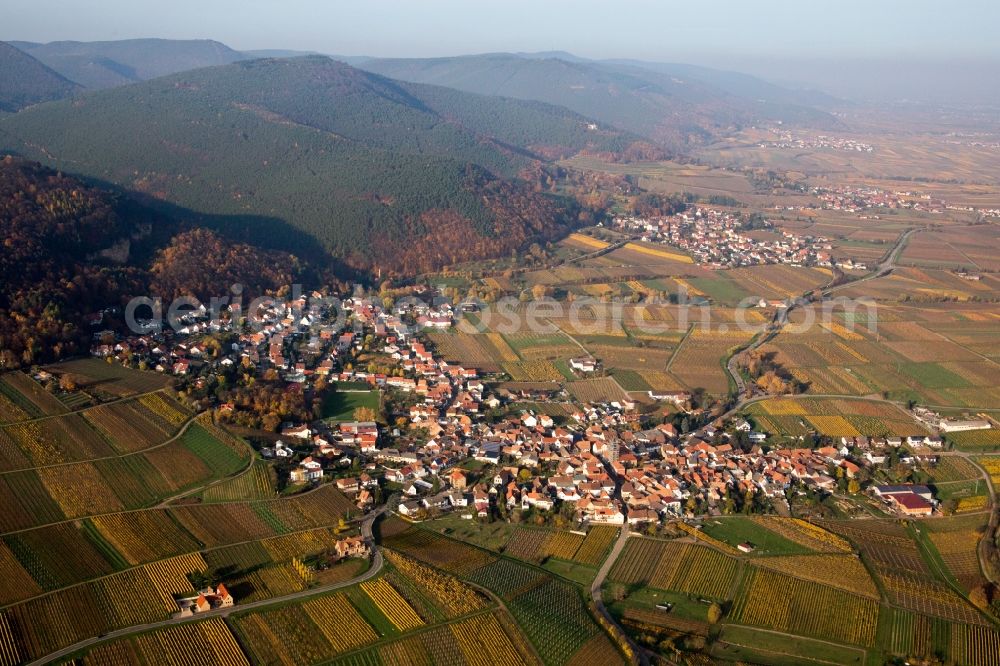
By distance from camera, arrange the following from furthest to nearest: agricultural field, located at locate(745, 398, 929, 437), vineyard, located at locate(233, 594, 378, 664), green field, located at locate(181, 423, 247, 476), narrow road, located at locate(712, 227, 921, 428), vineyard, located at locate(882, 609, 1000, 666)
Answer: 1. narrow road, located at locate(712, 227, 921, 428)
2. agricultural field, located at locate(745, 398, 929, 437)
3. green field, located at locate(181, 423, 247, 476)
4. vineyard, located at locate(882, 609, 1000, 666)
5. vineyard, located at locate(233, 594, 378, 664)

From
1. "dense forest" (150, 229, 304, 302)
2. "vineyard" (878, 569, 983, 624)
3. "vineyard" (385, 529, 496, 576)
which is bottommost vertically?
"vineyard" (878, 569, 983, 624)

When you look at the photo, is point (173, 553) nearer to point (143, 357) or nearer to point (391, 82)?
point (143, 357)

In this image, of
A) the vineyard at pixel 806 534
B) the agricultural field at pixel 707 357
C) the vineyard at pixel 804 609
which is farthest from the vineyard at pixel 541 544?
the agricultural field at pixel 707 357

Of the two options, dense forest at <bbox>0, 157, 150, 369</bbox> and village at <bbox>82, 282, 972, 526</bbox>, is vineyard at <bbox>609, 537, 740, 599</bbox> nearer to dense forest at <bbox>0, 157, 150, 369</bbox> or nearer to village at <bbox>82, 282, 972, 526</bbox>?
village at <bbox>82, 282, 972, 526</bbox>

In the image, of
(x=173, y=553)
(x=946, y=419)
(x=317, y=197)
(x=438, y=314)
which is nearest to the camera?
(x=173, y=553)

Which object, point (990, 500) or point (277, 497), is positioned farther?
point (990, 500)

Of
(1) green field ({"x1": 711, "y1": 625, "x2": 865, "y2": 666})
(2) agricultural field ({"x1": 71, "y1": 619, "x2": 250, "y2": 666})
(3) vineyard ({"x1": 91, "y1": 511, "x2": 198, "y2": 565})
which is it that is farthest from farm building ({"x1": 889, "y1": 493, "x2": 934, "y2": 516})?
(3) vineyard ({"x1": 91, "y1": 511, "x2": 198, "y2": 565})

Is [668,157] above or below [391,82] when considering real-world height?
below

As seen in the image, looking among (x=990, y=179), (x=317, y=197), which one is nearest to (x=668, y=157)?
(x=990, y=179)
